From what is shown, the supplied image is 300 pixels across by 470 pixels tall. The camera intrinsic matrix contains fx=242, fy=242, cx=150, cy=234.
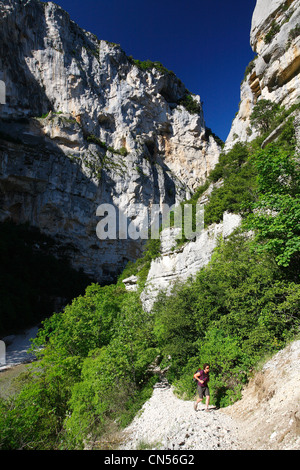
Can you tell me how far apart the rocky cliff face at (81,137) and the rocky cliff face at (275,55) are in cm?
2001

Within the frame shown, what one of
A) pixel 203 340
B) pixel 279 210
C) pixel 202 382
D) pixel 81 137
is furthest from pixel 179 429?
pixel 81 137

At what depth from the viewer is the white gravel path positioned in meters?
4.32

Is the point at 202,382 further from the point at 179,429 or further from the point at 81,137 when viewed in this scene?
the point at 81,137

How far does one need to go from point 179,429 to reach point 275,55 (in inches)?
Result: 1021

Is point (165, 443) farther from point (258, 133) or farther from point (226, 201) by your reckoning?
point (258, 133)

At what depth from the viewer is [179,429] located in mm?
5008

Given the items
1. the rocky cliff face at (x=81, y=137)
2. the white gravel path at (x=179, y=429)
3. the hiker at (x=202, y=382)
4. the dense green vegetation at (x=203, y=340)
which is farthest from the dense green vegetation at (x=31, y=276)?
the hiker at (x=202, y=382)

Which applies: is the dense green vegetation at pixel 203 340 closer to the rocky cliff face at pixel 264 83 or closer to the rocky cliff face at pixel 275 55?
the rocky cliff face at pixel 264 83

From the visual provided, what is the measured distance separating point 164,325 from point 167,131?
154 ft

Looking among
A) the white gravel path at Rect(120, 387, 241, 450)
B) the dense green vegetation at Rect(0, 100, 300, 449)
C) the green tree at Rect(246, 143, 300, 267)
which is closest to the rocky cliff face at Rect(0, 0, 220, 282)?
the dense green vegetation at Rect(0, 100, 300, 449)

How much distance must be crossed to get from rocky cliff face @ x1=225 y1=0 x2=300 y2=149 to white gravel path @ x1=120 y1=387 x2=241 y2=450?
20603 mm
